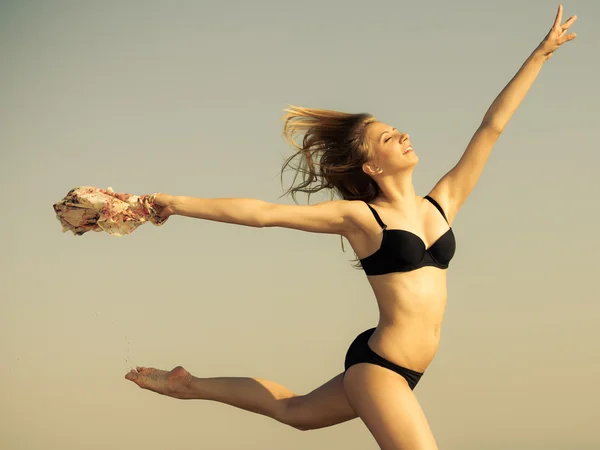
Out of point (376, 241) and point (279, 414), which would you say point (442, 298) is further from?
point (279, 414)

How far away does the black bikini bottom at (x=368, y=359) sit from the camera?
22.7ft

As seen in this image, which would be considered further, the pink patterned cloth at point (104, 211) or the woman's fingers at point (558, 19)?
the woman's fingers at point (558, 19)

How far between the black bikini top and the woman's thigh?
2.48 feet

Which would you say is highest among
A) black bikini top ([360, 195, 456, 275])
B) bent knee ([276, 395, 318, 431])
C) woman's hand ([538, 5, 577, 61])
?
woman's hand ([538, 5, 577, 61])

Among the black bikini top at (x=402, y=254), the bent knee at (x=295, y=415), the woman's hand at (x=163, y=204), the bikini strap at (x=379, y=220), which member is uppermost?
the woman's hand at (x=163, y=204)

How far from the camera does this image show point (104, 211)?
22.7 ft

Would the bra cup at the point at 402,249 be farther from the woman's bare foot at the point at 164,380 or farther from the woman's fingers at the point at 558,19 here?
the woman's fingers at the point at 558,19

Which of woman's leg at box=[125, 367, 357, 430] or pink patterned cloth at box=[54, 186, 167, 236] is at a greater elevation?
pink patterned cloth at box=[54, 186, 167, 236]

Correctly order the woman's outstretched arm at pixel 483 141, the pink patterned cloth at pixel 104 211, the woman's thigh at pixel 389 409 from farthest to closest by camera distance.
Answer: the woman's outstretched arm at pixel 483 141 < the pink patterned cloth at pixel 104 211 < the woman's thigh at pixel 389 409

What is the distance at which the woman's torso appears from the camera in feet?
22.6

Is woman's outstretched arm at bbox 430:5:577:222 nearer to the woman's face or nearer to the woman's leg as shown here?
the woman's face

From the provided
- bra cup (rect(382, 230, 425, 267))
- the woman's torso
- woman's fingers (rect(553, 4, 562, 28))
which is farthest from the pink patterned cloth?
woman's fingers (rect(553, 4, 562, 28))

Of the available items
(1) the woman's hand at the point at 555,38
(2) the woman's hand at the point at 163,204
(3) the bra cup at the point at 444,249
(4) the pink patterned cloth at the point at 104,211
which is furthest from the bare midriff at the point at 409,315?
(1) the woman's hand at the point at 555,38

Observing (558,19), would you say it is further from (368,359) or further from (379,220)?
(368,359)
